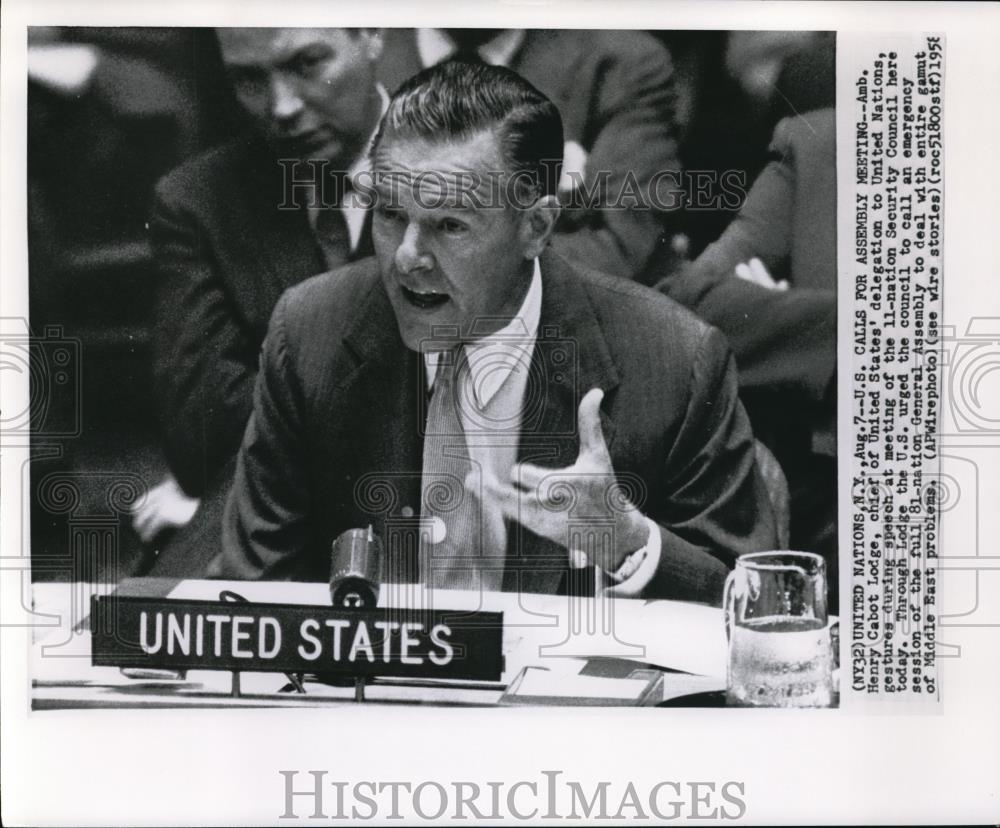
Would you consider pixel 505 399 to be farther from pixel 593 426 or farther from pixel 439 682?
pixel 439 682

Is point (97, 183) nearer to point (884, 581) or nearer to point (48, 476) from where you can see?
point (48, 476)

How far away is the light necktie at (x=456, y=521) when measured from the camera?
159 cm

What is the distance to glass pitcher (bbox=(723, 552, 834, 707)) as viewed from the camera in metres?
1.59

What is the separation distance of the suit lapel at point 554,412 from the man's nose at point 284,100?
394 millimetres

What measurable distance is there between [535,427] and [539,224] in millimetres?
277

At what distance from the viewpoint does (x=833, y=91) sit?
1598 mm

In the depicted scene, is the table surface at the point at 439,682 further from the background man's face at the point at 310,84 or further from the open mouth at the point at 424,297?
the background man's face at the point at 310,84

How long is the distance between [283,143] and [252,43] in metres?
0.14

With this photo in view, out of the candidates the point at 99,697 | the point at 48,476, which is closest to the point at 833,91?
the point at 48,476

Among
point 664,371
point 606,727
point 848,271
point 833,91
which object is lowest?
point 606,727

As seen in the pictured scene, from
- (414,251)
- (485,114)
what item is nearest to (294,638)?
(414,251)

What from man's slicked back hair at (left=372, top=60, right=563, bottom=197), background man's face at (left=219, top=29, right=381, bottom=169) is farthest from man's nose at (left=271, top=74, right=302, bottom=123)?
man's slicked back hair at (left=372, top=60, right=563, bottom=197)

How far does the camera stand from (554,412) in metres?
1.59

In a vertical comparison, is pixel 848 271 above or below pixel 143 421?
above
